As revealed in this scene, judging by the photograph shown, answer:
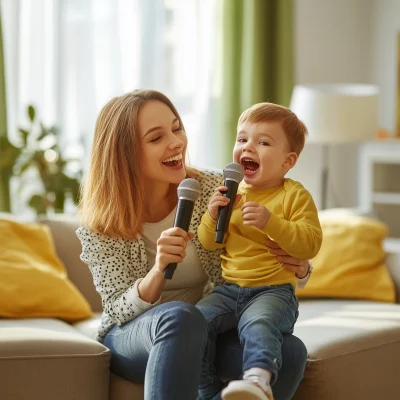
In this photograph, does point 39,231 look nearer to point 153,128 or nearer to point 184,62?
point 153,128

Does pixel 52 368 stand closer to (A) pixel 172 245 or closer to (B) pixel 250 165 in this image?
(A) pixel 172 245

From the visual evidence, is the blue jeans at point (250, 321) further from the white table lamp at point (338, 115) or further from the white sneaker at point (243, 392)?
the white table lamp at point (338, 115)

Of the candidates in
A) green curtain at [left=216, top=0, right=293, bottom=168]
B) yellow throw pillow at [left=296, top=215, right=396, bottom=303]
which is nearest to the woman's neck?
yellow throw pillow at [left=296, top=215, right=396, bottom=303]

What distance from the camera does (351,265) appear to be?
3.27 m

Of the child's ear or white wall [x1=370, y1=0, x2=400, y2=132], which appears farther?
white wall [x1=370, y1=0, x2=400, y2=132]

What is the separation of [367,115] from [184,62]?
3.68 ft

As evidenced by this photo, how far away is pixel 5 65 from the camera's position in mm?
4266

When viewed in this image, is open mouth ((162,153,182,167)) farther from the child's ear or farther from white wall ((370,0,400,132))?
white wall ((370,0,400,132))

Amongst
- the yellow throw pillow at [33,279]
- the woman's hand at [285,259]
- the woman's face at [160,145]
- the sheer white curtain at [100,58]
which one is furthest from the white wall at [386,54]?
the woman's hand at [285,259]

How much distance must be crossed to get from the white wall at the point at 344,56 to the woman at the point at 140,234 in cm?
290

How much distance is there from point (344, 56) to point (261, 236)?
3.65 meters

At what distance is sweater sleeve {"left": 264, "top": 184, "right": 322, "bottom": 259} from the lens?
206 centimetres

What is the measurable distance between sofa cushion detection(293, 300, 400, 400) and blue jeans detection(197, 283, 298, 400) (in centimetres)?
32

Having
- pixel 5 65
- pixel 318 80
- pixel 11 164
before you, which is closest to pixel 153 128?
pixel 11 164
